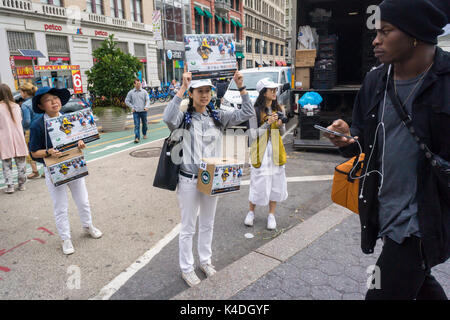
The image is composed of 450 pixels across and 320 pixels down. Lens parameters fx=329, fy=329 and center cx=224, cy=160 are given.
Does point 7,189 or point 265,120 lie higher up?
point 265,120

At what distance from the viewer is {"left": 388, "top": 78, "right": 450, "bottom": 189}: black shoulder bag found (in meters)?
1.67

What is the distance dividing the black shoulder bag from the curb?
194 centimetres

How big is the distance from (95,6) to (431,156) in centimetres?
3053

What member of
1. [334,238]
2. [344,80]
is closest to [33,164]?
[334,238]

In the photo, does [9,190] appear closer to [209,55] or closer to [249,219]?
[249,219]

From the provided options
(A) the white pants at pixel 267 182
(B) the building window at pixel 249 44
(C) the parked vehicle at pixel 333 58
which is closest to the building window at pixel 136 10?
(C) the parked vehicle at pixel 333 58

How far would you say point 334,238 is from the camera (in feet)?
12.8

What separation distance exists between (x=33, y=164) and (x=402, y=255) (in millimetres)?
7387

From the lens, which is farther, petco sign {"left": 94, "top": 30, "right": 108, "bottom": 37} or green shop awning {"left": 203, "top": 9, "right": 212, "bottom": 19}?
green shop awning {"left": 203, "top": 9, "right": 212, "bottom": 19}

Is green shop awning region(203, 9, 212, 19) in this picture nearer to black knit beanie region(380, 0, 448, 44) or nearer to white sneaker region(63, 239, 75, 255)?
white sneaker region(63, 239, 75, 255)

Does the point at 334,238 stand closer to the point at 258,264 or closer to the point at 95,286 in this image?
the point at 258,264

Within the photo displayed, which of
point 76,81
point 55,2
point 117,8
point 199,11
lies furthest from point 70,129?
point 199,11

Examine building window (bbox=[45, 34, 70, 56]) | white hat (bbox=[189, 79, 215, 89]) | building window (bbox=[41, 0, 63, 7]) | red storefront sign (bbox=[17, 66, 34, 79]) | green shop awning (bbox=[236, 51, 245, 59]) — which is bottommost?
white hat (bbox=[189, 79, 215, 89])

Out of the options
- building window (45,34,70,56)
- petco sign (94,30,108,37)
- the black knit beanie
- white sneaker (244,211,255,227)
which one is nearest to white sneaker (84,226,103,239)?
white sneaker (244,211,255,227)
